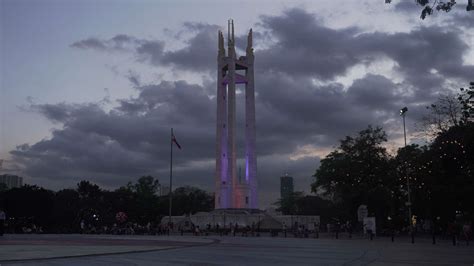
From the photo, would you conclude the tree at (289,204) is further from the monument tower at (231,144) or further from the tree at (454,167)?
the tree at (454,167)

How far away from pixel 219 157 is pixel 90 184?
154 feet

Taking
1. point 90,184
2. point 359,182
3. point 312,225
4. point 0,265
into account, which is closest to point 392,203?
point 359,182

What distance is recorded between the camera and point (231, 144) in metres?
107

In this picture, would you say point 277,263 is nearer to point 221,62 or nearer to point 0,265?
point 0,265

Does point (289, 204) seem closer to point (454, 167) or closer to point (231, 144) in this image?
point (231, 144)

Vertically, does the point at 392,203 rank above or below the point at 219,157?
below

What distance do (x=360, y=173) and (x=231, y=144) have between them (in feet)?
105

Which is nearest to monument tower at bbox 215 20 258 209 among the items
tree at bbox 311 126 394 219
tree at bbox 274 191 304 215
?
tree at bbox 311 126 394 219

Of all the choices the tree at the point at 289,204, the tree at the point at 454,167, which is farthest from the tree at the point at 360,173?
the tree at the point at 289,204

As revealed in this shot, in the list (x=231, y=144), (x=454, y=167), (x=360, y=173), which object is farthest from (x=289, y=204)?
(x=454, y=167)

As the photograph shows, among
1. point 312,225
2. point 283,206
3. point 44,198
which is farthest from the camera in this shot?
point 283,206

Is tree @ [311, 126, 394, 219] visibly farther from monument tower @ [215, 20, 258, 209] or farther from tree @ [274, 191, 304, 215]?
tree @ [274, 191, 304, 215]

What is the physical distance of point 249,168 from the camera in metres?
109

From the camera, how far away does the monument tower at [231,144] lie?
107 meters
